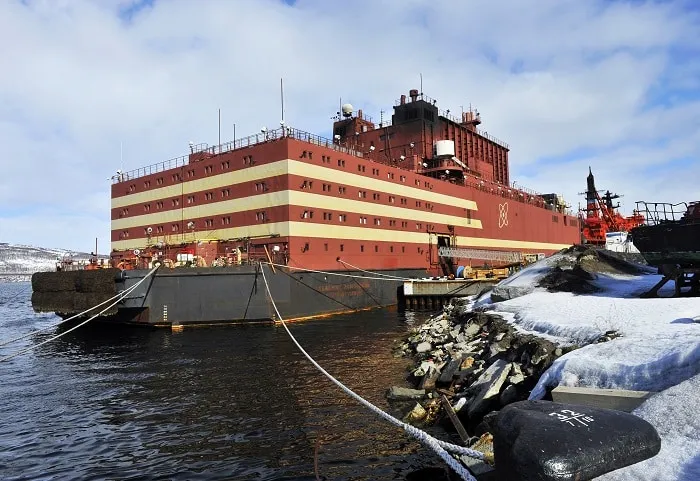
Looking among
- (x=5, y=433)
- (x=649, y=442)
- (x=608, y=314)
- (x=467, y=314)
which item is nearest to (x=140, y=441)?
(x=5, y=433)

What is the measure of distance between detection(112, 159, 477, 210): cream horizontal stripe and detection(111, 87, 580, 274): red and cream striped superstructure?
0.07 m

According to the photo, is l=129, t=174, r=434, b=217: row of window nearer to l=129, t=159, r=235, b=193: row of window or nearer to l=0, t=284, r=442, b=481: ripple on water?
l=129, t=159, r=235, b=193: row of window

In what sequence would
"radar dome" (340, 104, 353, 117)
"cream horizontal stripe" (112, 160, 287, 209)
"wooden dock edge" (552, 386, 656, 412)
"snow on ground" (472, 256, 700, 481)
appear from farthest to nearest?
1. "radar dome" (340, 104, 353, 117)
2. "cream horizontal stripe" (112, 160, 287, 209)
3. "wooden dock edge" (552, 386, 656, 412)
4. "snow on ground" (472, 256, 700, 481)

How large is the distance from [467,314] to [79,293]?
19.2 meters

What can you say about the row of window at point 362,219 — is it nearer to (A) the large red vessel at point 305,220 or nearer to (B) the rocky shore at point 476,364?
(A) the large red vessel at point 305,220

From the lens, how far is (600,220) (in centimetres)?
5862

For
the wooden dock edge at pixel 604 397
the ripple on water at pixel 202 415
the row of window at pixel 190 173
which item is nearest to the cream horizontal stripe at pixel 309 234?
the row of window at pixel 190 173

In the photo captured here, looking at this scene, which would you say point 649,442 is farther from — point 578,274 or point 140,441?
point 578,274

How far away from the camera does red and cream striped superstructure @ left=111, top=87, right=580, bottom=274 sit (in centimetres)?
2691

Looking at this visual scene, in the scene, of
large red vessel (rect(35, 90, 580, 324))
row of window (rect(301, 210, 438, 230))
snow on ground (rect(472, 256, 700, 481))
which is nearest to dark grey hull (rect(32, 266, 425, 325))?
large red vessel (rect(35, 90, 580, 324))

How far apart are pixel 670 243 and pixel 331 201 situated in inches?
697

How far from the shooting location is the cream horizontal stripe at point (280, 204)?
2677cm

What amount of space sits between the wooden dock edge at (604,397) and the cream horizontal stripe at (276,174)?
21462 mm

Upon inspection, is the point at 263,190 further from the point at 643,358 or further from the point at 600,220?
the point at 600,220
